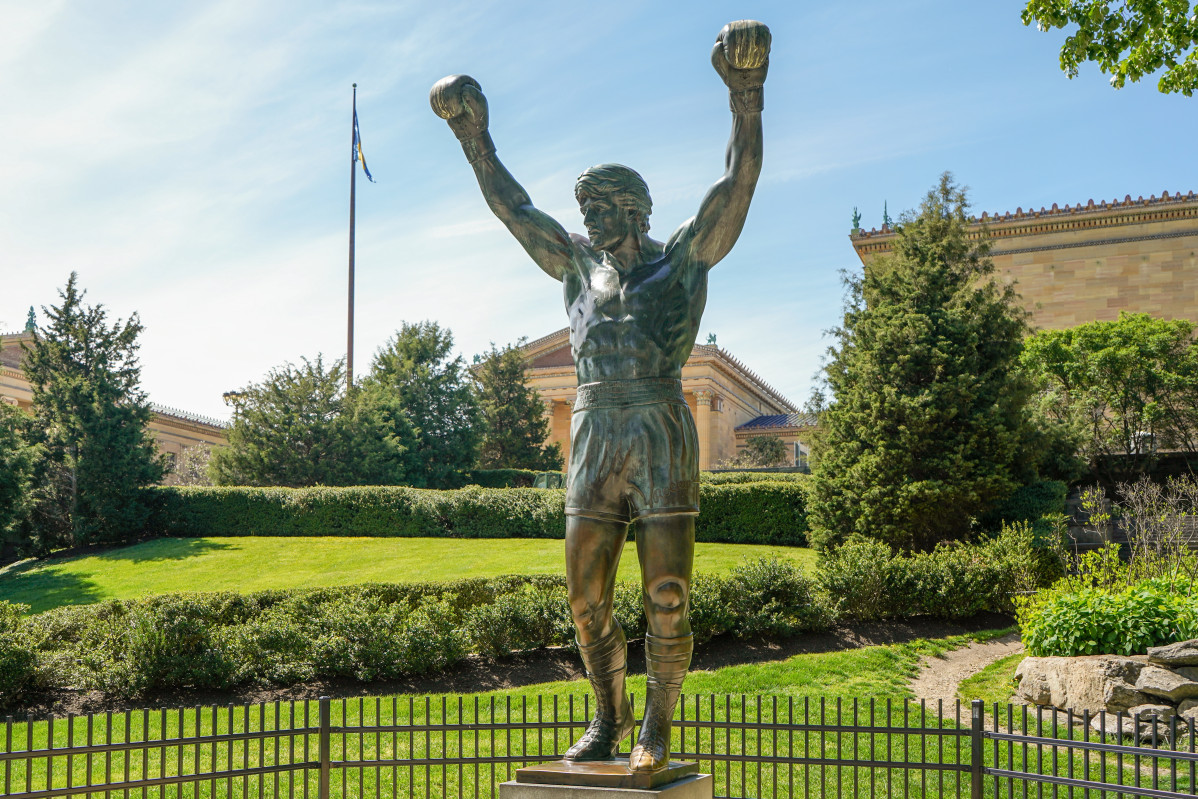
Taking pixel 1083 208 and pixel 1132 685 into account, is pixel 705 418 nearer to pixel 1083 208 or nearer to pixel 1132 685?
pixel 1083 208

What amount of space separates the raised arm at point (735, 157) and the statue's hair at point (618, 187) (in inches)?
9.9

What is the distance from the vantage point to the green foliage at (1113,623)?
11016 millimetres

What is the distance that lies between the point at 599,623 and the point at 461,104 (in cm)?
268

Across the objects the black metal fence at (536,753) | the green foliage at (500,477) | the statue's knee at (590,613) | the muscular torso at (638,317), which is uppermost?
the muscular torso at (638,317)

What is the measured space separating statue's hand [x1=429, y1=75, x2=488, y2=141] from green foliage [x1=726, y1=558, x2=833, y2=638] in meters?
9.44

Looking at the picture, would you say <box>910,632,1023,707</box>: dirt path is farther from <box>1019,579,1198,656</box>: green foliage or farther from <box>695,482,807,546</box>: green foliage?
<box>695,482,807,546</box>: green foliage

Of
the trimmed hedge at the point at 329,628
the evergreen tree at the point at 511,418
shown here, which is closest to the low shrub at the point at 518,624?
the trimmed hedge at the point at 329,628

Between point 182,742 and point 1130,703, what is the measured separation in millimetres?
8838

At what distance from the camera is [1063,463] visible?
22312 mm

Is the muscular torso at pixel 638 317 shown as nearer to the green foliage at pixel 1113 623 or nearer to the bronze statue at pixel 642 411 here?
the bronze statue at pixel 642 411

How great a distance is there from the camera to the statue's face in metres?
4.95

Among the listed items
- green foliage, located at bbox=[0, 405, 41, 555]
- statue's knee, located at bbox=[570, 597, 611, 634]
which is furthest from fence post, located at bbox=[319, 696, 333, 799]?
green foliage, located at bbox=[0, 405, 41, 555]

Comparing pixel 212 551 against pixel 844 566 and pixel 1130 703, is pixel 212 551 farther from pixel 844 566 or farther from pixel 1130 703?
pixel 1130 703

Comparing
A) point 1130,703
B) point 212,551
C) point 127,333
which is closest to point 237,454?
point 127,333
